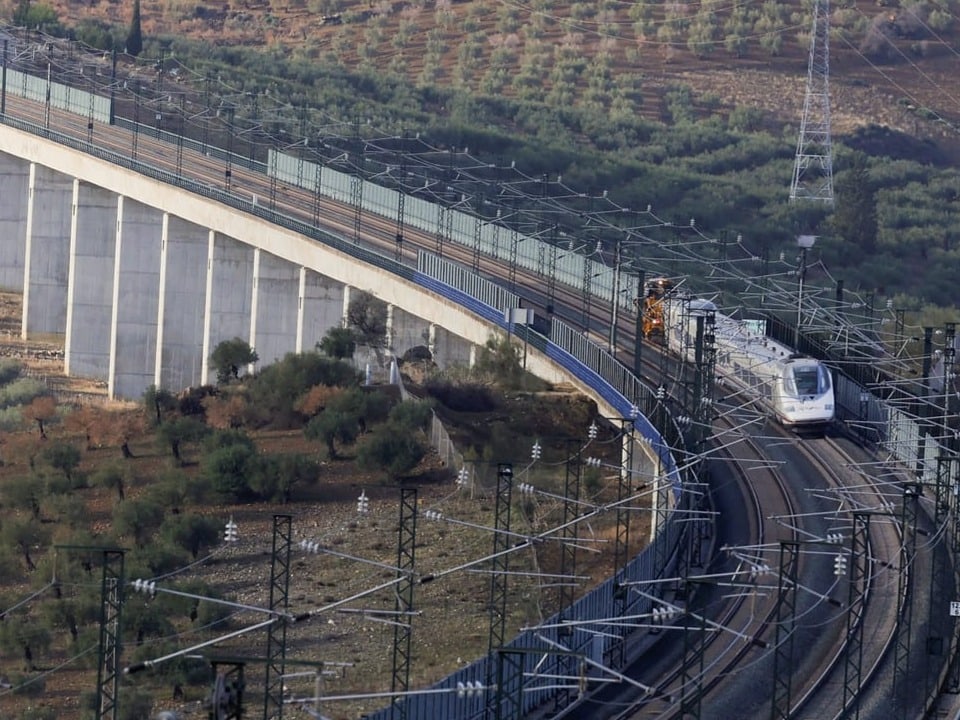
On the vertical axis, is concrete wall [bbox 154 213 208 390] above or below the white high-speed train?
below

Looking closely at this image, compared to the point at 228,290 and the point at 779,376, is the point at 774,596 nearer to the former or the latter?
the point at 779,376

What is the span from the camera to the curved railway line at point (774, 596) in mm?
45125

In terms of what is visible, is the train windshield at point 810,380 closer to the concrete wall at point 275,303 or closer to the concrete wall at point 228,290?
the concrete wall at point 275,303

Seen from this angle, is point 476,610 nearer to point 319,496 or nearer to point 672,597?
point 672,597

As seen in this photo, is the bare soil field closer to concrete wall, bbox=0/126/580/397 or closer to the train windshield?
concrete wall, bbox=0/126/580/397

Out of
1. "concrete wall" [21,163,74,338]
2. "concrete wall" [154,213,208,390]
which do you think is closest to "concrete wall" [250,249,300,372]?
"concrete wall" [154,213,208,390]

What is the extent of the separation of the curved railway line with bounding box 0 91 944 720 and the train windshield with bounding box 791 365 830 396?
1565 millimetres

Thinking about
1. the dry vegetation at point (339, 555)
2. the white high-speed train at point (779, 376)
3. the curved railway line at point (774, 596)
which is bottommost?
the dry vegetation at point (339, 555)

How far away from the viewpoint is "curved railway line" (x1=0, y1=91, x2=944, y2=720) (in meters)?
45.1

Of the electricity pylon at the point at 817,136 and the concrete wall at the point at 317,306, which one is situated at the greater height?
the electricity pylon at the point at 817,136

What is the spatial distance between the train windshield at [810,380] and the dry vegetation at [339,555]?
6125 mm

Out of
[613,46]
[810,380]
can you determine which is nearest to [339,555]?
[810,380]

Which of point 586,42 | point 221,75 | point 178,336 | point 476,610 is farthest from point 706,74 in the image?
Result: point 476,610

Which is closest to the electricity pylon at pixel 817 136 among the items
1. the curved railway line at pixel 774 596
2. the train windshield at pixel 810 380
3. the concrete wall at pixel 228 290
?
the concrete wall at pixel 228 290
